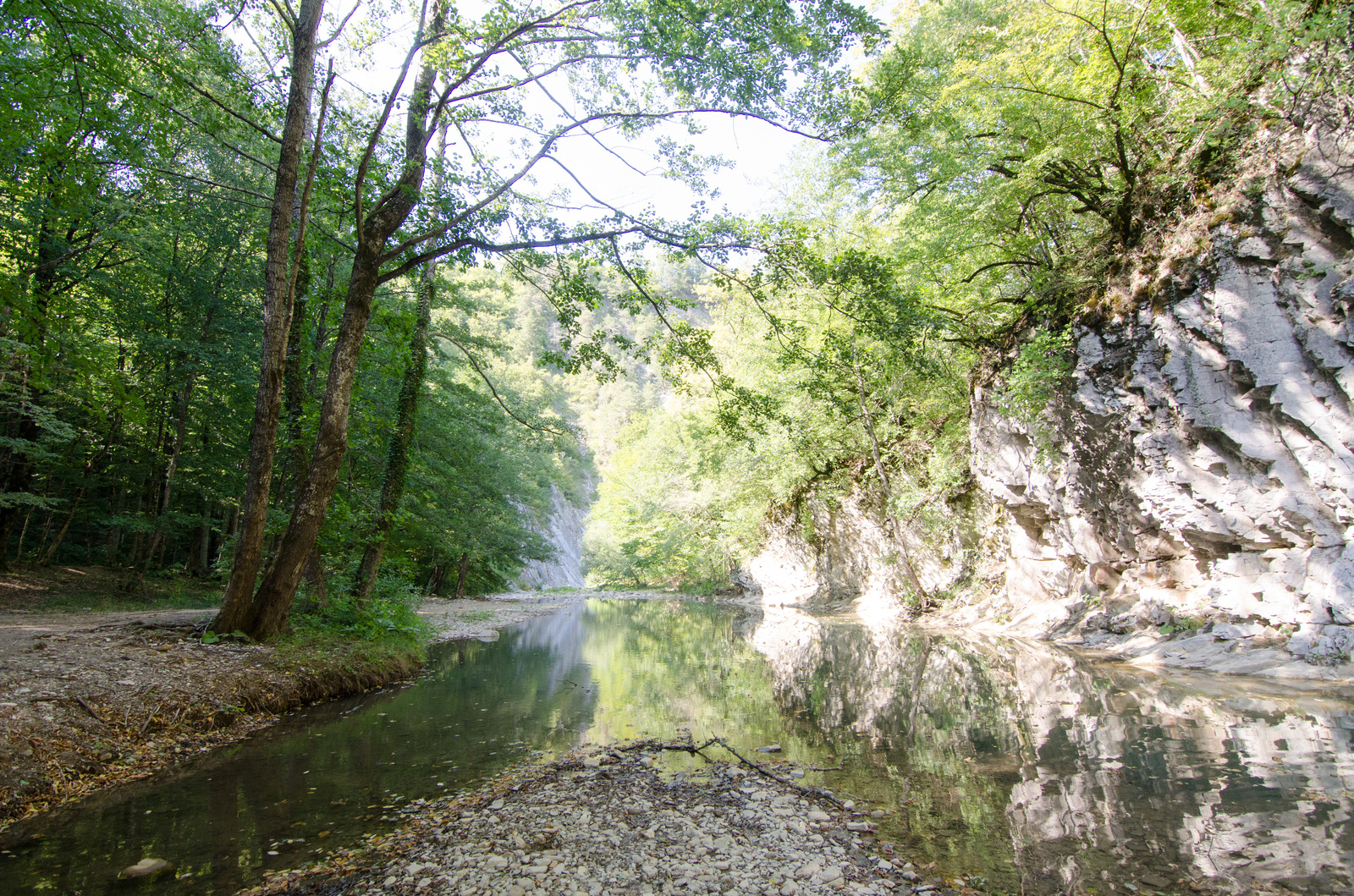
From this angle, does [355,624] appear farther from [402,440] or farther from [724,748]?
[724,748]

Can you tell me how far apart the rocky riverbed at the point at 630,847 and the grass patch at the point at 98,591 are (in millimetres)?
13439

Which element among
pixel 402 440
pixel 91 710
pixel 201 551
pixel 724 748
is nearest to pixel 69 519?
pixel 201 551

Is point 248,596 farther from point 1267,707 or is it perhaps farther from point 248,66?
point 1267,707

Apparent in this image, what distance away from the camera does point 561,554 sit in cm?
5450

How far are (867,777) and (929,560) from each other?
50.6 ft

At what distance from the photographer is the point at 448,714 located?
7.50 m

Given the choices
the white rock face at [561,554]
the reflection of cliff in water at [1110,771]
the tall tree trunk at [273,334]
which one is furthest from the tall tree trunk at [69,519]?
the white rock face at [561,554]

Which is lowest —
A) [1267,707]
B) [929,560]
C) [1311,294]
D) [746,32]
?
[1267,707]

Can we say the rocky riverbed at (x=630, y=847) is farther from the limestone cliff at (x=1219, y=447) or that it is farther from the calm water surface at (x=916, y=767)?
the limestone cliff at (x=1219, y=447)

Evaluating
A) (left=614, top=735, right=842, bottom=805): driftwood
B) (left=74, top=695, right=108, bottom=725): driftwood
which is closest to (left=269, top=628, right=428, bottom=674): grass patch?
(left=74, top=695, right=108, bottom=725): driftwood

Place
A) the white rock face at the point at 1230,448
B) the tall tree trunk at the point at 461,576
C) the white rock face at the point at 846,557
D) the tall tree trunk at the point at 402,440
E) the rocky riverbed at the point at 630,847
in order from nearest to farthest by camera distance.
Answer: the rocky riverbed at the point at 630,847 → the white rock face at the point at 1230,448 → the tall tree trunk at the point at 402,440 → the white rock face at the point at 846,557 → the tall tree trunk at the point at 461,576

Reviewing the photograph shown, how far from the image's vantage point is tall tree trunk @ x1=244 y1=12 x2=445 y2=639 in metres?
8.02

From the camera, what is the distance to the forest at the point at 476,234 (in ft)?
25.2

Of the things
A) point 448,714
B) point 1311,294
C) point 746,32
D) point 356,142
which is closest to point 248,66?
point 356,142
